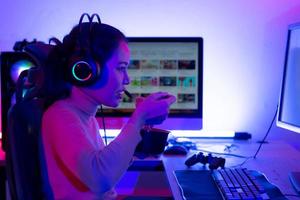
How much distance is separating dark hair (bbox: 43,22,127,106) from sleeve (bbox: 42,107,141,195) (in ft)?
0.33

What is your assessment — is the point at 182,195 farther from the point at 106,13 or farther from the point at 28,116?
the point at 106,13

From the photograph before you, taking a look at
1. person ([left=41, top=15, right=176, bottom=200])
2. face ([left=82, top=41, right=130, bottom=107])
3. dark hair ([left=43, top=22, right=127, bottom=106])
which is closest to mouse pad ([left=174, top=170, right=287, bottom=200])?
person ([left=41, top=15, right=176, bottom=200])

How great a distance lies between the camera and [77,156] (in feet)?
2.99

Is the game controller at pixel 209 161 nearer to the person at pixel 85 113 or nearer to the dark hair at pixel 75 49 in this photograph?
the person at pixel 85 113

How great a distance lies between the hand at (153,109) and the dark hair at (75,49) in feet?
0.51

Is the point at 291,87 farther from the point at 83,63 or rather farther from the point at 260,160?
the point at 83,63

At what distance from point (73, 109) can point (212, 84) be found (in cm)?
116

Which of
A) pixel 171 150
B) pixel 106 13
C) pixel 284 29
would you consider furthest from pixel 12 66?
pixel 284 29

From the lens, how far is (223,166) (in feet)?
4.66

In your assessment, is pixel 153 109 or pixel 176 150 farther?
pixel 176 150

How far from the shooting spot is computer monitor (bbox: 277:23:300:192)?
1522 mm

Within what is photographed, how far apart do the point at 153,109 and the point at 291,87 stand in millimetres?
745

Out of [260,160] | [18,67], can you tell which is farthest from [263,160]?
[18,67]

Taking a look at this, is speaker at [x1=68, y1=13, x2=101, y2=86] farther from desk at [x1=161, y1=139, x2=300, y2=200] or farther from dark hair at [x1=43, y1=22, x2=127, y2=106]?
desk at [x1=161, y1=139, x2=300, y2=200]
